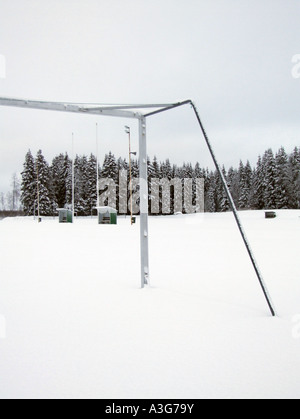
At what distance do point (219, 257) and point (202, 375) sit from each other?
639 cm

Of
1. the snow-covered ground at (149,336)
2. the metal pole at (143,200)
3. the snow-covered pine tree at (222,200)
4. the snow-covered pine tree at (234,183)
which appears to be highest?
the snow-covered pine tree at (234,183)

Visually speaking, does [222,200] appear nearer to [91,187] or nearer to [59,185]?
[91,187]

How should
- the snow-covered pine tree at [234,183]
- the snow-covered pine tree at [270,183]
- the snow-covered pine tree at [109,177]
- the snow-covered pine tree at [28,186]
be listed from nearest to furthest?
1. the snow-covered pine tree at [28,186]
2. the snow-covered pine tree at [270,183]
3. the snow-covered pine tree at [109,177]
4. the snow-covered pine tree at [234,183]

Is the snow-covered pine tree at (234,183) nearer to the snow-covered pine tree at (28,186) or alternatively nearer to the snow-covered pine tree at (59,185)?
the snow-covered pine tree at (59,185)

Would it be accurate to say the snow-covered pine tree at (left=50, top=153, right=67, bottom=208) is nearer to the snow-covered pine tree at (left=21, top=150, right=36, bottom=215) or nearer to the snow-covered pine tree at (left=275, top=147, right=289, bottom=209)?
the snow-covered pine tree at (left=21, top=150, right=36, bottom=215)

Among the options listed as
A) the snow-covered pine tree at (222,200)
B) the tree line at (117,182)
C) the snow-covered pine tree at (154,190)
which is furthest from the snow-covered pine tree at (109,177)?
the snow-covered pine tree at (222,200)

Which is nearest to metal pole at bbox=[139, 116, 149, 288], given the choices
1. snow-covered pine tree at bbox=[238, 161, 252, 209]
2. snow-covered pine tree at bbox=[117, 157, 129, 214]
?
snow-covered pine tree at bbox=[117, 157, 129, 214]

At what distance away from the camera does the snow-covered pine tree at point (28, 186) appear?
168ft

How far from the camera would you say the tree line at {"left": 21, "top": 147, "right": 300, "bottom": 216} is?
52.1 metres

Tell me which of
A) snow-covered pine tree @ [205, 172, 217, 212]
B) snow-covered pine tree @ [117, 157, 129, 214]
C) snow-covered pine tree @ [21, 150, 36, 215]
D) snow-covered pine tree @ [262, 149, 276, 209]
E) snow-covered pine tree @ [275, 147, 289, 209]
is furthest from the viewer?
snow-covered pine tree @ [205, 172, 217, 212]

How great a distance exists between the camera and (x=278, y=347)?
291 centimetres

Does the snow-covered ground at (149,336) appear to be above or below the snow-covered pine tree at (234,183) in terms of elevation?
below

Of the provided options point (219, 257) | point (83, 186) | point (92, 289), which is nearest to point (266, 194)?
point (83, 186)

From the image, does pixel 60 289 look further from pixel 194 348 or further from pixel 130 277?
pixel 194 348
